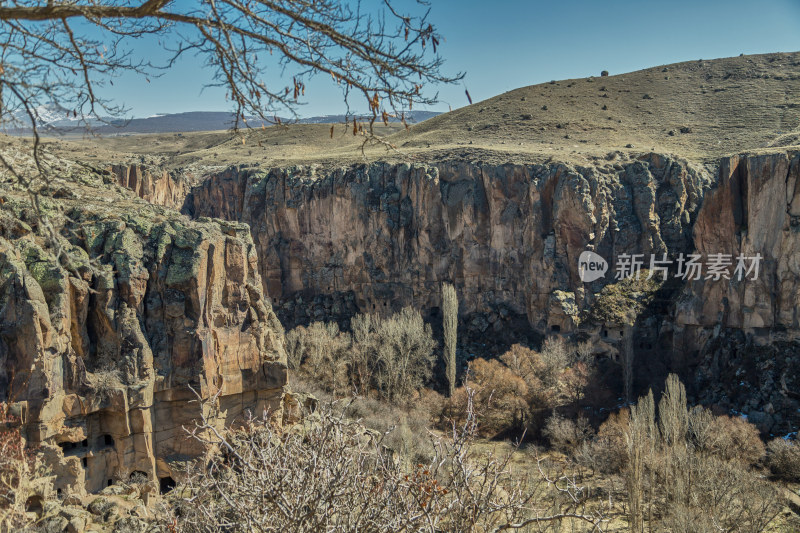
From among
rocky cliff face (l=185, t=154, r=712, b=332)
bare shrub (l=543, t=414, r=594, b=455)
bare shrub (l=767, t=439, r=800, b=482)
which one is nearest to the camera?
bare shrub (l=767, t=439, r=800, b=482)

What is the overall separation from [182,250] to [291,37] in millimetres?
12484

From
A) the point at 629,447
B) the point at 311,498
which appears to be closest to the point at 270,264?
the point at 629,447

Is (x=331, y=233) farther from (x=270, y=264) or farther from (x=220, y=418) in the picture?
(x=220, y=418)

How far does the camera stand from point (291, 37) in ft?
13.5

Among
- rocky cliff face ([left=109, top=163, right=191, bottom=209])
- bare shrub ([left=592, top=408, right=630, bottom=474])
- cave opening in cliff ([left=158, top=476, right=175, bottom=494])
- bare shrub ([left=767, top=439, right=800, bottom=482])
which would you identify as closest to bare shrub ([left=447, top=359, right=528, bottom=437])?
bare shrub ([left=592, top=408, right=630, bottom=474])

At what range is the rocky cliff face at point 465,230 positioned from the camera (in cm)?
3378

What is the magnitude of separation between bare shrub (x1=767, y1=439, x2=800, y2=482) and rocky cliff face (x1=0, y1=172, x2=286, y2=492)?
15997 millimetres

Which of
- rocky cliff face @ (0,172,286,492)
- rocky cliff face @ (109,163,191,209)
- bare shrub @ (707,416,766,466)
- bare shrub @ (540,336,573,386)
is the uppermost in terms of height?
rocky cliff face @ (109,163,191,209)

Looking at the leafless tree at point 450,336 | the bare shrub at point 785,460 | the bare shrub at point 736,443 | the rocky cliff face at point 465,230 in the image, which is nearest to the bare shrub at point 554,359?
the rocky cliff face at point 465,230

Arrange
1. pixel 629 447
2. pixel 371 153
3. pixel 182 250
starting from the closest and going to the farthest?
pixel 182 250, pixel 629 447, pixel 371 153

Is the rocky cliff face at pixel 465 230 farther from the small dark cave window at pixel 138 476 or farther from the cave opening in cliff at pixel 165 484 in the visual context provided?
the small dark cave window at pixel 138 476

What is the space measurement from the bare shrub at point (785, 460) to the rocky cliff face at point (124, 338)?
630 inches

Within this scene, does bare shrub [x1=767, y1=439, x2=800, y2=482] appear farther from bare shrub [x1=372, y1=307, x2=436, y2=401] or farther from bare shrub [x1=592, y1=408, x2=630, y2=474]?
bare shrub [x1=372, y1=307, x2=436, y2=401]

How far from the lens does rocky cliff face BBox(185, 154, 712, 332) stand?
33781mm
